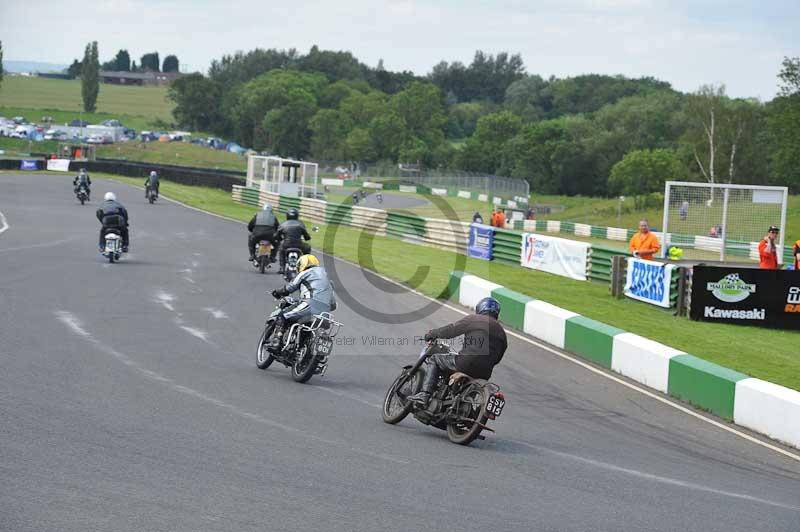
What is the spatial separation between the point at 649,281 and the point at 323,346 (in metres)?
13.3

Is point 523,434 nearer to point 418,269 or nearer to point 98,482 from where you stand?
point 98,482

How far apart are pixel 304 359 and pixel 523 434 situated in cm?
330

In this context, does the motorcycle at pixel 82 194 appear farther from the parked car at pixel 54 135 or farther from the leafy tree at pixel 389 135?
A: the leafy tree at pixel 389 135

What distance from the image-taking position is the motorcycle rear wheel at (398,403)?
440 inches

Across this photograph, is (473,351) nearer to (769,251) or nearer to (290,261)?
(290,261)

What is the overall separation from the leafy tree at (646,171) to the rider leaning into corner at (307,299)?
89.7 m

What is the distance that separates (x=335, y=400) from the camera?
12.4 metres

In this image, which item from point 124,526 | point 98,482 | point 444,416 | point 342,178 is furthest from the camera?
point 342,178

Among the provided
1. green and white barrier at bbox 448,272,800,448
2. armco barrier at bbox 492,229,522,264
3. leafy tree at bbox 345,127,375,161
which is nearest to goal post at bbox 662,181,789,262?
armco barrier at bbox 492,229,522,264

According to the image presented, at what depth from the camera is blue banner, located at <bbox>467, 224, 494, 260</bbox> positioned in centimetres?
3697

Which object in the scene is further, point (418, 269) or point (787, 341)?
point (418, 269)

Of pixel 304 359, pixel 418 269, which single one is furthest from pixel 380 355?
pixel 418 269

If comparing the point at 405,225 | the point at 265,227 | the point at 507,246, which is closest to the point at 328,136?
the point at 405,225

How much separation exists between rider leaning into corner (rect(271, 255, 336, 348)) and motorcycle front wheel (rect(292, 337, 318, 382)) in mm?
404
